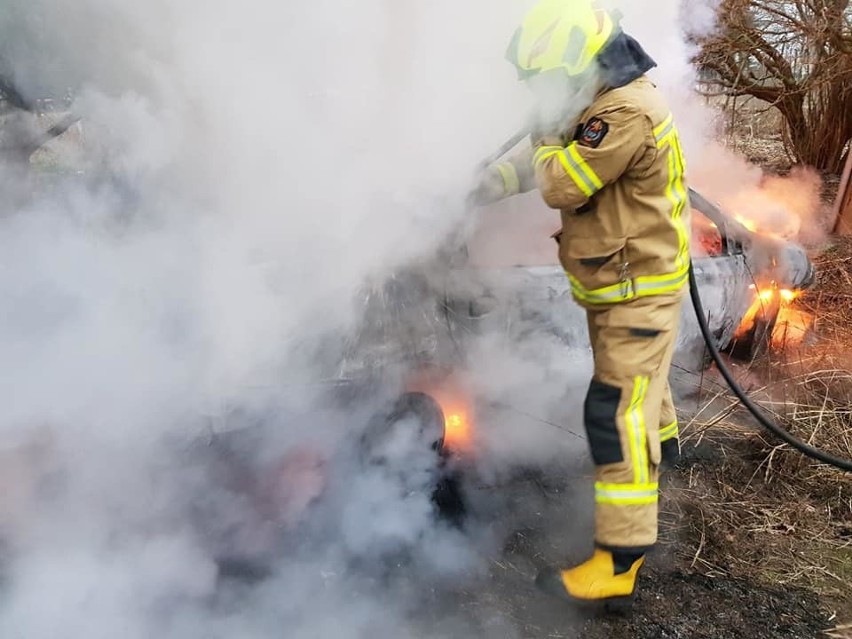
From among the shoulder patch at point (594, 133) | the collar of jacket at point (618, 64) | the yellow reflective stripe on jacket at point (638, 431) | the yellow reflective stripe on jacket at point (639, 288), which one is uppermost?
the collar of jacket at point (618, 64)

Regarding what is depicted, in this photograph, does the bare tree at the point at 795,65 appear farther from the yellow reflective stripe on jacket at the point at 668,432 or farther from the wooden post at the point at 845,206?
the yellow reflective stripe on jacket at the point at 668,432

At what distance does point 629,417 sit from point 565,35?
137 cm

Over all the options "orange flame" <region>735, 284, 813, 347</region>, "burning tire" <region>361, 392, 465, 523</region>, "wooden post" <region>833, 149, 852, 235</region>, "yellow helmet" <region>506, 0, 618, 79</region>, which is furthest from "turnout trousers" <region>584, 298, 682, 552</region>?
"wooden post" <region>833, 149, 852, 235</region>

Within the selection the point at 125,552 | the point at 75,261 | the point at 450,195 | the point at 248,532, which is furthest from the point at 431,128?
the point at 125,552

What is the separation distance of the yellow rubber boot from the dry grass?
463 millimetres

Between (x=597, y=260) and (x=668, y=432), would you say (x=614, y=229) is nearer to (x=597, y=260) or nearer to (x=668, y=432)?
(x=597, y=260)

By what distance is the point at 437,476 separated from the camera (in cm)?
310

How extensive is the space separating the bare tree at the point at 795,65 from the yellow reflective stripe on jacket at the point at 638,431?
607 centimetres

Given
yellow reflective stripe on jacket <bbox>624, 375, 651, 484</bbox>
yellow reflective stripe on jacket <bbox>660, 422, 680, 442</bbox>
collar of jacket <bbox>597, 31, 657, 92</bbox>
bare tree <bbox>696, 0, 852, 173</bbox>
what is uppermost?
bare tree <bbox>696, 0, 852, 173</bbox>

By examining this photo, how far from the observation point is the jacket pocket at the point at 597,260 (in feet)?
8.16

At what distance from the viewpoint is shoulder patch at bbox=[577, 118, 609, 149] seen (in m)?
2.32

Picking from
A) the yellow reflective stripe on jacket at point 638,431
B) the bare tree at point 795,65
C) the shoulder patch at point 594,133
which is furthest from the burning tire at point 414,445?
the bare tree at point 795,65

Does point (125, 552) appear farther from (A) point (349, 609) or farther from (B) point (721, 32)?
(B) point (721, 32)

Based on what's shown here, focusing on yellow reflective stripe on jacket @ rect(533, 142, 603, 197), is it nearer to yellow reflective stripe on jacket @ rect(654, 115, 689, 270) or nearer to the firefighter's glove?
yellow reflective stripe on jacket @ rect(654, 115, 689, 270)
